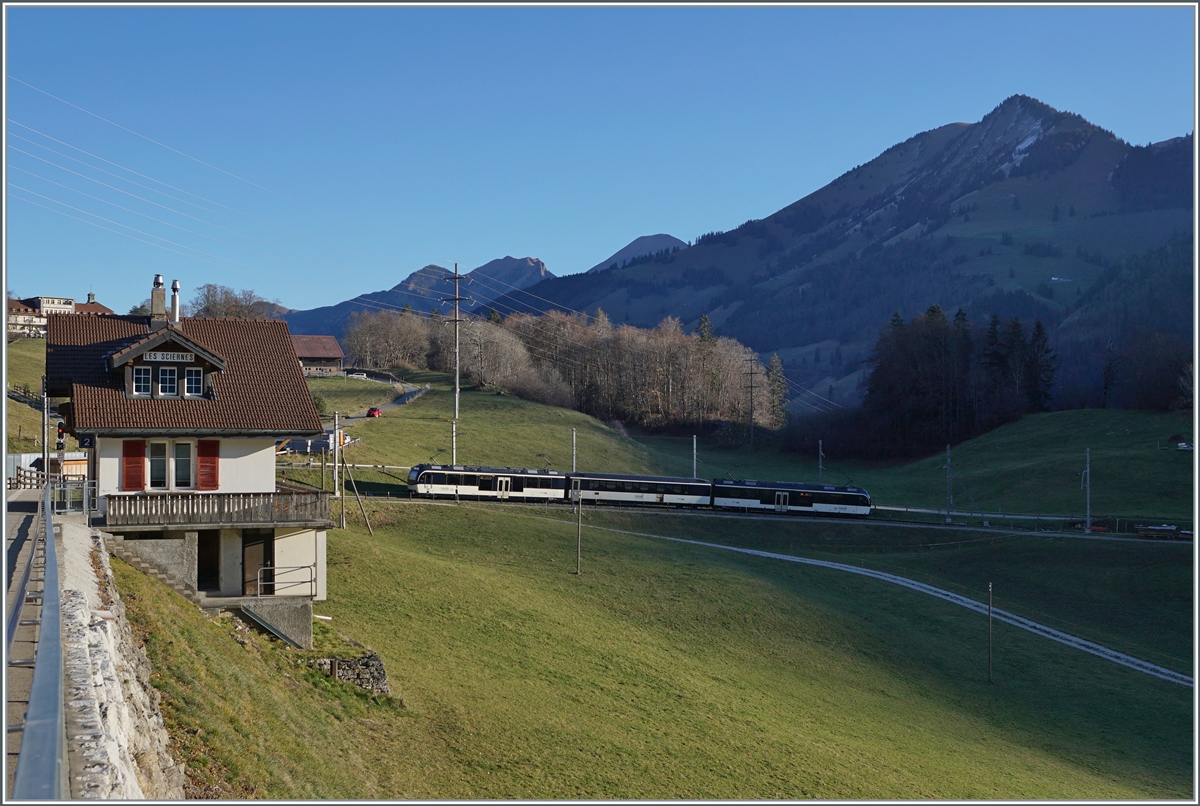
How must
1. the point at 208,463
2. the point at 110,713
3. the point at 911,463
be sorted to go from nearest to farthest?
the point at 110,713 → the point at 208,463 → the point at 911,463

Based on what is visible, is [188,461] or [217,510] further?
[188,461]

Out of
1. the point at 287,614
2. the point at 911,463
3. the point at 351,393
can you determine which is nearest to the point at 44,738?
the point at 287,614

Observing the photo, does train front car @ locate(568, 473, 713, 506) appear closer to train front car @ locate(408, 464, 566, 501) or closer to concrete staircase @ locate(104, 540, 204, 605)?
train front car @ locate(408, 464, 566, 501)

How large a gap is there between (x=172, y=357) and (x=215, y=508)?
5.54 meters

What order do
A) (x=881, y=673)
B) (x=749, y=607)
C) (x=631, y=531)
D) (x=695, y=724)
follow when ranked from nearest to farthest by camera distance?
(x=695, y=724)
(x=881, y=673)
(x=749, y=607)
(x=631, y=531)

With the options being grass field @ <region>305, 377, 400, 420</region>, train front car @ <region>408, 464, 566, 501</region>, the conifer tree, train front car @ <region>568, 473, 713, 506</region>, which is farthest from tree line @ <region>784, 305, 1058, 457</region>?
train front car @ <region>408, 464, 566, 501</region>

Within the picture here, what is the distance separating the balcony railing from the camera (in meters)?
24.3

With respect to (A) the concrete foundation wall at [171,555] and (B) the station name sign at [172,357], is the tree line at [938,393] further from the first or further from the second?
(A) the concrete foundation wall at [171,555]

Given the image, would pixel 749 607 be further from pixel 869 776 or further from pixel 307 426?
pixel 307 426

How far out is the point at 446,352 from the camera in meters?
148

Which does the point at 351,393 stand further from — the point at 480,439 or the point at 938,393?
the point at 938,393

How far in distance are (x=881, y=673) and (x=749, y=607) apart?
700cm

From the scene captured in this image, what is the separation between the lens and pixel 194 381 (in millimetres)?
29031

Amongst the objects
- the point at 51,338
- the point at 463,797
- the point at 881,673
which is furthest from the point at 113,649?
the point at 881,673
